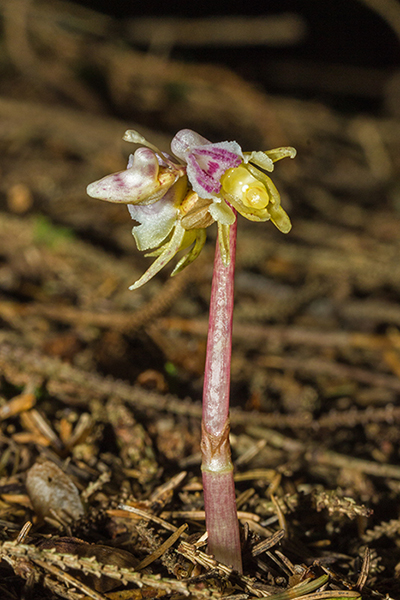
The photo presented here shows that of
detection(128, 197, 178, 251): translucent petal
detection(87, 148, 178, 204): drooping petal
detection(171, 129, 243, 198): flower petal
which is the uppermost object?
detection(171, 129, 243, 198): flower petal

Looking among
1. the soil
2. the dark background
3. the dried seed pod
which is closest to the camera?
the soil

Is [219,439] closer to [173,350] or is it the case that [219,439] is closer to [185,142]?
[185,142]

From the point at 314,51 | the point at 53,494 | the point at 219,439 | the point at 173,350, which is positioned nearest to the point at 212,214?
the point at 219,439

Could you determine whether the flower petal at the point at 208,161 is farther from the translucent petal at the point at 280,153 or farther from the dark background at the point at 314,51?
the dark background at the point at 314,51

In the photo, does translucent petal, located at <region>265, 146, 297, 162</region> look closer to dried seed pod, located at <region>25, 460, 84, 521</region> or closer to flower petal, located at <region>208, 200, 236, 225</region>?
flower petal, located at <region>208, 200, 236, 225</region>

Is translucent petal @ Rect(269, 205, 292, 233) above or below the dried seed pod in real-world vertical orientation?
above

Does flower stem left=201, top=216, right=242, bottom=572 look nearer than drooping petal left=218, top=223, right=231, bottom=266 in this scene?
No

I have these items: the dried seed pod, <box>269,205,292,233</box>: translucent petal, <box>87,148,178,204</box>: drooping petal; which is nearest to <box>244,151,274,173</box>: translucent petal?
<box>269,205,292,233</box>: translucent petal

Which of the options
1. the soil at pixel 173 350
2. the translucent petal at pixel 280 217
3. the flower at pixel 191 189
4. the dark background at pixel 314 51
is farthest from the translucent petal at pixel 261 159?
the dark background at pixel 314 51
